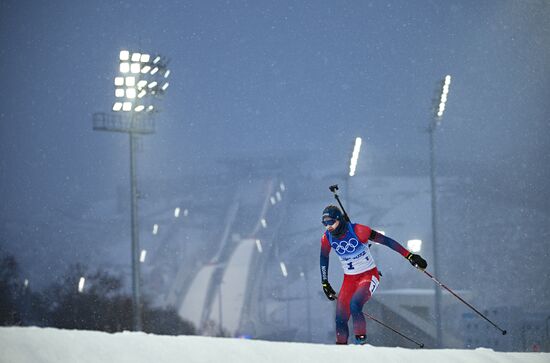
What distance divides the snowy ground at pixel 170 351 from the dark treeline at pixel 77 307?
47.7m

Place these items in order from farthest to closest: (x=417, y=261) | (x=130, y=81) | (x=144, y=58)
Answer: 1. (x=144, y=58)
2. (x=130, y=81)
3. (x=417, y=261)

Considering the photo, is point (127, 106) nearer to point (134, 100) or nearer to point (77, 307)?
point (134, 100)

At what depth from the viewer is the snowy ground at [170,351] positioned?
442cm

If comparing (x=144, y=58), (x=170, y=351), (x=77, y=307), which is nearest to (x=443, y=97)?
(x=144, y=58)

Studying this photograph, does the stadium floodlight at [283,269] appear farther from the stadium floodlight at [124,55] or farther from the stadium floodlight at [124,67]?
the stadium floodlight at [124,55]

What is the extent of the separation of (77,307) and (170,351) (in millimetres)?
52436

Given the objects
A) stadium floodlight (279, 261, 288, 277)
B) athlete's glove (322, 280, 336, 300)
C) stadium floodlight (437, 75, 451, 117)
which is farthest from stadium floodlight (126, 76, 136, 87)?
stadium floodlight (279, 261, 288, 277)

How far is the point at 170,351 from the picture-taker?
4.73 meters

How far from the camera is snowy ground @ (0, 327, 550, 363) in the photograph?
4.42 metres

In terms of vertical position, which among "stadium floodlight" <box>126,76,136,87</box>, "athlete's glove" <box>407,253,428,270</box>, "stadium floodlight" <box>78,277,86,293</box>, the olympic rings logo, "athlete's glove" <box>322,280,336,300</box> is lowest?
"stadium floodlight" <box>78,277,86,293</box>

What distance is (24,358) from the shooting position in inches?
168

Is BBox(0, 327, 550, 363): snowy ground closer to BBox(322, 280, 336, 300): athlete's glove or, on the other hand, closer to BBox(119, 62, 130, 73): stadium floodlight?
BBox(322, 280, 336, 300): athlete's glove

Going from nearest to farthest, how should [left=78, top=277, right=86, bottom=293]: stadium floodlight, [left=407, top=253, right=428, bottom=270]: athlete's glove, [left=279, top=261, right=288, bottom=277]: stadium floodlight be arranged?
[left=407, top=253, right=428, bottom=270]: athlete's glove → [left=78, top=277, right=86, bottom=293]: stadium floodlight → [left=279, top=261, right=288, bottom=277]: stadium floodlight

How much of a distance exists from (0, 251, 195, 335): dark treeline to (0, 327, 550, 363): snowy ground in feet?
156
